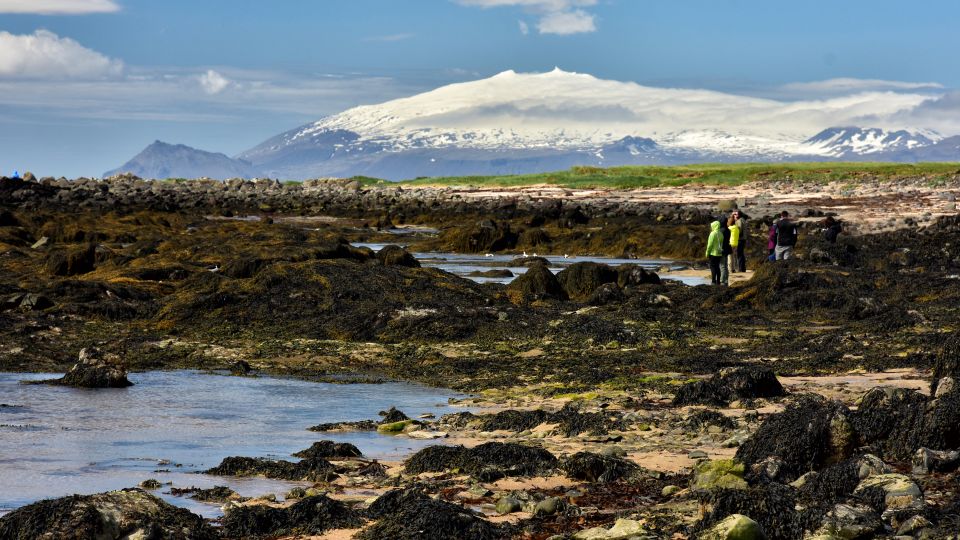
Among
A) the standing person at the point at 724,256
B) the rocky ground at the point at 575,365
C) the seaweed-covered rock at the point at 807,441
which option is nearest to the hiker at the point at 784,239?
the rocky ground at the point at 575,365

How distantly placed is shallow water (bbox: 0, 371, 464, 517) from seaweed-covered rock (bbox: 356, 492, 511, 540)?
1573 mm

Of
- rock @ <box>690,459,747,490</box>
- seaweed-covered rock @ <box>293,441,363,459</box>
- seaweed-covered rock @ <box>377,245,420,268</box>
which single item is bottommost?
seaweed-covered rock @ <box>293,441,363,459</box>

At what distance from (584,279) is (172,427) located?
1398 cm

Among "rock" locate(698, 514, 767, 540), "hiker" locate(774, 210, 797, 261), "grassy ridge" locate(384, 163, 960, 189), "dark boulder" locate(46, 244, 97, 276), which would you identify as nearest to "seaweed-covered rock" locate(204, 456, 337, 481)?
"rock" locate(698, 514, 767, 540)

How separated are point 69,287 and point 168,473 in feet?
44.7

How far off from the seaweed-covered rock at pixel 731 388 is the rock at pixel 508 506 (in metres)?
4.55

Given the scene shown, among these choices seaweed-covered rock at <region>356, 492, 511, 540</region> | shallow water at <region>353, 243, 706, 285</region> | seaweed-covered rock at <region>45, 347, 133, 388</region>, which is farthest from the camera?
shallow water at <region>353, 243, 706, 285</region>

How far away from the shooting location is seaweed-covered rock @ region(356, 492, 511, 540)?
7.55 metres

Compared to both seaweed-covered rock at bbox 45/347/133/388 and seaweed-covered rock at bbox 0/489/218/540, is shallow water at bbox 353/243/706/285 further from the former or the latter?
seaweed-covered rock at bbox 0/489/218/540

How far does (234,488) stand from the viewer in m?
9.55

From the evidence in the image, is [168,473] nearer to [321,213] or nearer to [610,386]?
[610,386]

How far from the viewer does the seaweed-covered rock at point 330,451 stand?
35.0 feet

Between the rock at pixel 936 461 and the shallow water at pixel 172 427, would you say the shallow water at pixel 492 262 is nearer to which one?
the shallow water at pixel 172 427

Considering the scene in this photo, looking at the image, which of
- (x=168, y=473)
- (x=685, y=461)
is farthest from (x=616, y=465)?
(x=168, y=473)
